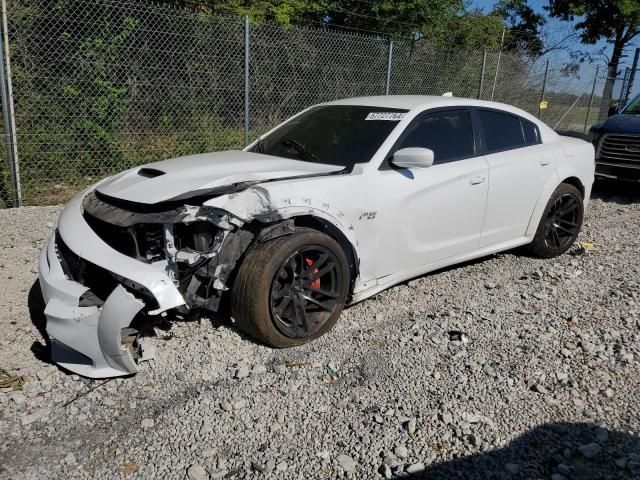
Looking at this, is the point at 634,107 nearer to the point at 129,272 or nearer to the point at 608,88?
the point at 608,88

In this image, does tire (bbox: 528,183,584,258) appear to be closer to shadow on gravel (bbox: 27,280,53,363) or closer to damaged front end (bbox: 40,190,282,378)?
damaged front end (bbox: 40,190,282,378)

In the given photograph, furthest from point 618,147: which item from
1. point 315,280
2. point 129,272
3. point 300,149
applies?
point 129,272

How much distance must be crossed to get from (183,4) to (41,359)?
925cm

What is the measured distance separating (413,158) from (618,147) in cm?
599

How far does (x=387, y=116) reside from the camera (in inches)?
163

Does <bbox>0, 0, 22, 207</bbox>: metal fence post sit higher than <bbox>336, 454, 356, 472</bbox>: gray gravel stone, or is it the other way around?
<bbox>0, 0, 22, 207</bbox>: metal fence post

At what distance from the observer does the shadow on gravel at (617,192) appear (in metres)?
8.38

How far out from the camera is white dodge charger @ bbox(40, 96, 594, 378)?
117 inches

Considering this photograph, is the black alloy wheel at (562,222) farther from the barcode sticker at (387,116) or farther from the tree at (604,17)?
the tree at (604,17)

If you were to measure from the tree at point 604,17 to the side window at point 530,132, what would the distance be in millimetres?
18018

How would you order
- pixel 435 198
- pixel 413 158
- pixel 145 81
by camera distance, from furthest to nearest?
pixel 145 81 → pixel 435 198 → pixel 413 158

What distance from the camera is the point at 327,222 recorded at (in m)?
3.48

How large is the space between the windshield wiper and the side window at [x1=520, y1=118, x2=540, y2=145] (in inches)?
85.8

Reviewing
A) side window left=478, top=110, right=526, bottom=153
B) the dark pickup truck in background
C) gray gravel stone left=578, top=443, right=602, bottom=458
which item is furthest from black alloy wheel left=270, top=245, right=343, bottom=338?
the dark pickup truck in background
